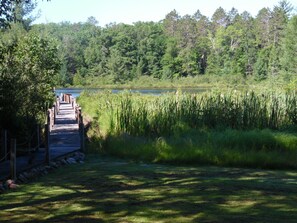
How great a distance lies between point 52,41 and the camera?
2534cm

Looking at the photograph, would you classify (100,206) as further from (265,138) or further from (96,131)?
(96,131)

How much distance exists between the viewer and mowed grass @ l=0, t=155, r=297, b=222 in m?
5.31

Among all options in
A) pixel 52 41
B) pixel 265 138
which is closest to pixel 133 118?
pixel 265 138

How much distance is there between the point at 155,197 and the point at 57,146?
258 inches

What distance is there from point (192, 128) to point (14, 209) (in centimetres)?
746

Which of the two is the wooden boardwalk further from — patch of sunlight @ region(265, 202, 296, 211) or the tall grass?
patch of sunlight @ region(265, 202, 296, 211)

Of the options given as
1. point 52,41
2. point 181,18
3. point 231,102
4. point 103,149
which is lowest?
point 103,149

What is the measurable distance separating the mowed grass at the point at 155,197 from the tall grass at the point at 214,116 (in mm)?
4256

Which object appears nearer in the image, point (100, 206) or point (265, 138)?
point (100, 206)

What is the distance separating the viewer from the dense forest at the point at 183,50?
79.2 meters

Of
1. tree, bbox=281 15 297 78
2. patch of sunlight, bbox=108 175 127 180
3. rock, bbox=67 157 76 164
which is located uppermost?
tree, bbox=281 15 297 78

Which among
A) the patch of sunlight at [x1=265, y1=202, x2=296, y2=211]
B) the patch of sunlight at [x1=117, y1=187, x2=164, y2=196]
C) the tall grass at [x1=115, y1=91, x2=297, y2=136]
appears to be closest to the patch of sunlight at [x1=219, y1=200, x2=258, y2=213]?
the patch of sunlight at [x1=265, y1=202, x2=296, y2=211]

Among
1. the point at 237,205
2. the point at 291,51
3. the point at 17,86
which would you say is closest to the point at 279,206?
the point at 237,205

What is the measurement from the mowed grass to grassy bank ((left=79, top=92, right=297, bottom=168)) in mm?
1606
